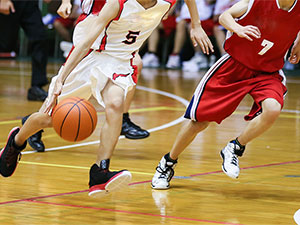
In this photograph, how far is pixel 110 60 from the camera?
4602mm

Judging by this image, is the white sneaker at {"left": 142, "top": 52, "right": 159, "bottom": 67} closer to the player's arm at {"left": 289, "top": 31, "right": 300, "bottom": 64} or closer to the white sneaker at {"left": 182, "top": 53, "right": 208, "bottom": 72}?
the white sneaker at {"left": 182, "top": 53, "right": 208, "bottom": 72}

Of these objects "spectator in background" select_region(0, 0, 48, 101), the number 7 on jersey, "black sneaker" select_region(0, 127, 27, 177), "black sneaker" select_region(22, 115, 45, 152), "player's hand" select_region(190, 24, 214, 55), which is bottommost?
"spectator in background" select_region(0, 0, 48, 101)

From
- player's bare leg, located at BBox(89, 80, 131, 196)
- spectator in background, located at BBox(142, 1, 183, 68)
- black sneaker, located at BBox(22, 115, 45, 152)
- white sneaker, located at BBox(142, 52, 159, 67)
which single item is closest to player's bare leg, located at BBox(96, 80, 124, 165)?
player's bare leg, located at BBox(89, 80, 131, 196)

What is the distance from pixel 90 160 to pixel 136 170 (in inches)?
19.7

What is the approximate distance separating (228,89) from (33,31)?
4.71m

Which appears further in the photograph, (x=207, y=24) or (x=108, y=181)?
(x=207, y=24)

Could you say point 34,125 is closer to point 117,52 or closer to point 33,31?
point 117,52

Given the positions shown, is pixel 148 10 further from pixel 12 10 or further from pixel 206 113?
pixel 12 10

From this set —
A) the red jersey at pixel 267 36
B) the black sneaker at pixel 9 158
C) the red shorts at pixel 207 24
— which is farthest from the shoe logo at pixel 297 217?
the red shorts at pixel 207 24

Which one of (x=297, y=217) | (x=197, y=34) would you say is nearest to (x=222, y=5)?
(x=197, y=34)

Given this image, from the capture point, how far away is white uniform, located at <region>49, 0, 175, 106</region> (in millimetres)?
4465

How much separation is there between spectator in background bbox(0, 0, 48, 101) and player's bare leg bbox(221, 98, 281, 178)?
466cm

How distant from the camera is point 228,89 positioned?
4551 mm

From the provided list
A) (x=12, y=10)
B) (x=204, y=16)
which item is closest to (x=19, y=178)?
(x=12, y=10)
